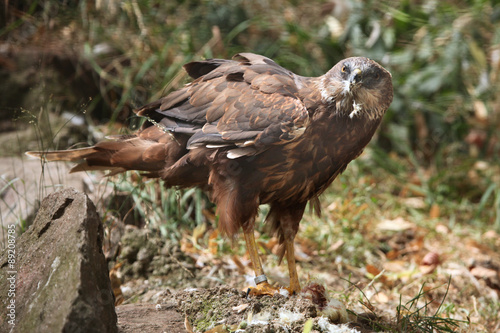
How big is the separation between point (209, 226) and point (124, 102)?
1.67 meters

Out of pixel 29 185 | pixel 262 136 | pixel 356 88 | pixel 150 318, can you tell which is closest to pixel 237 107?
pixel 262 136

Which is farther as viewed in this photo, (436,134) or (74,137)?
(436,134)

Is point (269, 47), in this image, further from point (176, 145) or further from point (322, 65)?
point (176, 145)

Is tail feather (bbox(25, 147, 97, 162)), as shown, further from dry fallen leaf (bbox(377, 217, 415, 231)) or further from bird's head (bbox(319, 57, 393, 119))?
dry fallen leaf (bbox(377, 217, 415, 231))

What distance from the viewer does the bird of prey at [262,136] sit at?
9.35 ft

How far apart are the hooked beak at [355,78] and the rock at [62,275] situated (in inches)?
59.7

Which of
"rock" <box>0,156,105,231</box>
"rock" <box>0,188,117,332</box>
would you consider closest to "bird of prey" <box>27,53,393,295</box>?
"rock" <box>0,156,105,231</box>

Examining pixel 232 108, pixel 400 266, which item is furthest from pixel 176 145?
pixel 400 266

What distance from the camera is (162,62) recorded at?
5.47 metres

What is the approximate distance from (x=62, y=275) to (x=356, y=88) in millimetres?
1779

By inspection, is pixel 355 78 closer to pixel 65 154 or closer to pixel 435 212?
pixel 65 154

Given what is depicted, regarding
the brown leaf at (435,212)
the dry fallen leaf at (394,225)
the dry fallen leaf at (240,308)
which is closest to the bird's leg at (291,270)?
the dry fallen leaf at (240,308)

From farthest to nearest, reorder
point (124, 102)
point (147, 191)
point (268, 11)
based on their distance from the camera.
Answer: point (268, 11), point (124, 102), point (147, 191)

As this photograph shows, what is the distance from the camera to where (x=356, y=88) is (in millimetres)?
2842
